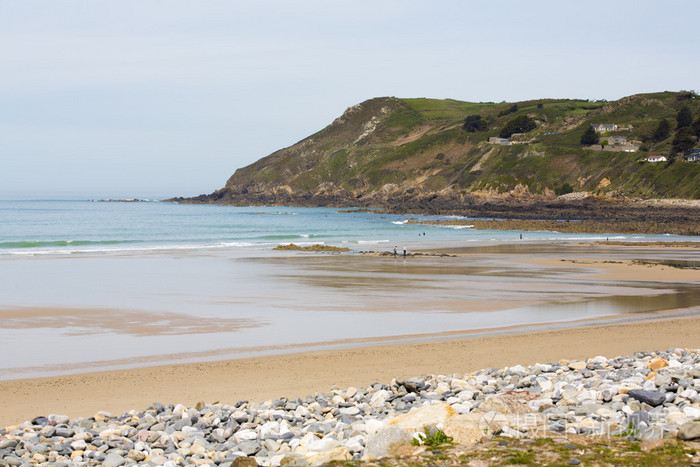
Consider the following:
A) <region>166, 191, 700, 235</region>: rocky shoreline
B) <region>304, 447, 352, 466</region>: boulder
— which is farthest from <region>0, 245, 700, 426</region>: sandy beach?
<region>166, 191, 700, 235</region>: rocky shoreline

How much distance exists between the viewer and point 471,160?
418 ft

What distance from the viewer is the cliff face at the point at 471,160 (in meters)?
99.1

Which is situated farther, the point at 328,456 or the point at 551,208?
the point at 551,208

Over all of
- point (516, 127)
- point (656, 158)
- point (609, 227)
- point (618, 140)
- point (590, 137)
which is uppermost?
point (516, 127)

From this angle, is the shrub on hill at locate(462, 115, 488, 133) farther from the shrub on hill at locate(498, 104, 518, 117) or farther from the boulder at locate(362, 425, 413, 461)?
the boulder at locate(362, 425, 413, 461)

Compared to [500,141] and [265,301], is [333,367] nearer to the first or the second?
[265,301]

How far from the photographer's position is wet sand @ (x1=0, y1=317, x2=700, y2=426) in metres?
9.12

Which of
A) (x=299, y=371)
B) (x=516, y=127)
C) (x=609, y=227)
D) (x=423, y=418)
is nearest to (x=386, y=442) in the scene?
(x=423, y=418)

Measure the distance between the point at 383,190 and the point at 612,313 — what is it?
118 metres

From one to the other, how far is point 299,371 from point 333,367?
0.60m

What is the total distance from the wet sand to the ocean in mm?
920

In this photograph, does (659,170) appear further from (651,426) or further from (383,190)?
(651,426)

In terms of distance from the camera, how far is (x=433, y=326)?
599 inches

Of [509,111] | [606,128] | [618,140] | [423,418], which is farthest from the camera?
[509,111]
